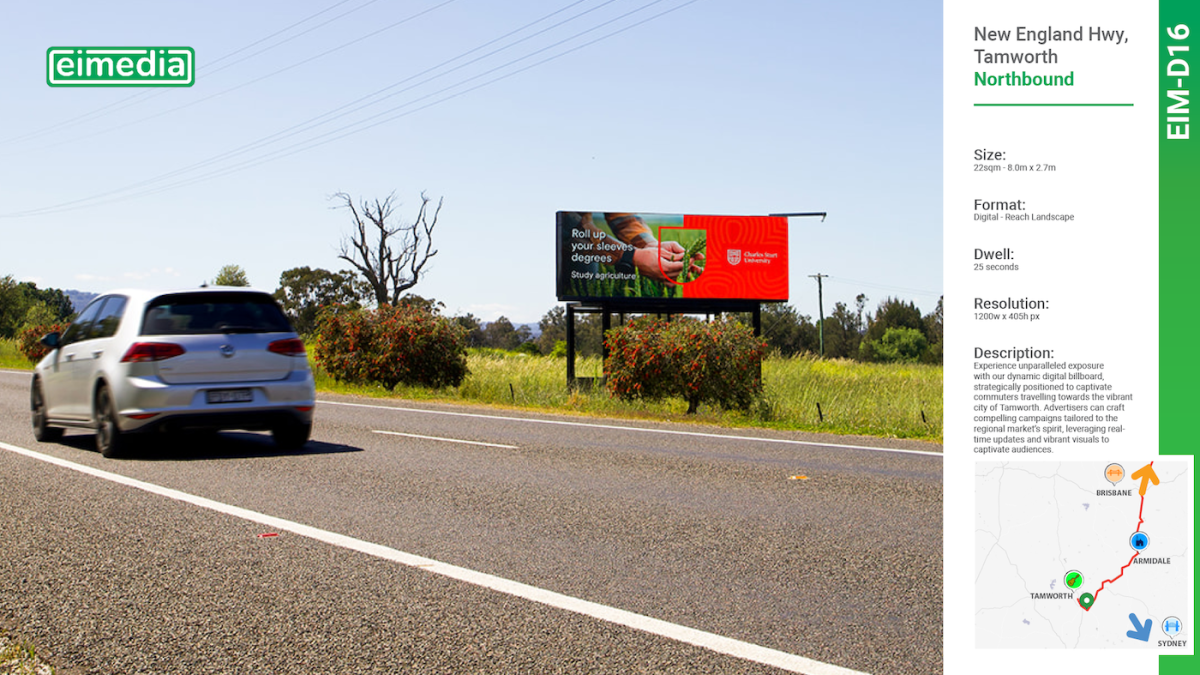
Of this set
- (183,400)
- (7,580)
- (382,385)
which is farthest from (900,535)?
(382,385)

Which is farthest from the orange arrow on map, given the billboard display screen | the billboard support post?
the billboard display screen

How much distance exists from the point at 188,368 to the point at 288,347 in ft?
3.49

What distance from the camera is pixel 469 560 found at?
19.8ft

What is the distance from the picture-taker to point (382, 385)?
25953 mm

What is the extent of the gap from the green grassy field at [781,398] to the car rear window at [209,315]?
769 centimetres

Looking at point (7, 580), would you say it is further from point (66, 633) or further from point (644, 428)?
point (644, 428)

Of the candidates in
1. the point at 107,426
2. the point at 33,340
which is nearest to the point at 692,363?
the point at 107,426

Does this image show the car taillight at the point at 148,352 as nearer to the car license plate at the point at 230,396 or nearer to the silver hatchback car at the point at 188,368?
the silver hatchback car at the point at 188,368

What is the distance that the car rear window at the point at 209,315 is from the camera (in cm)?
1092

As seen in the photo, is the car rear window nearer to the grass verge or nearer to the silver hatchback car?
the silver hatchback car

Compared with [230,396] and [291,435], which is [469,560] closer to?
[230,396]

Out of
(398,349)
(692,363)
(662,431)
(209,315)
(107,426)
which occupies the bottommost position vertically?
(662,431)

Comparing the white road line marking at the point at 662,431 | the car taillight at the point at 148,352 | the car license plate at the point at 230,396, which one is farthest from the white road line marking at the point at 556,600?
the white road line marking at the point at 662,431

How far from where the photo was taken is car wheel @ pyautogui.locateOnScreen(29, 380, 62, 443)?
41.6 ft
